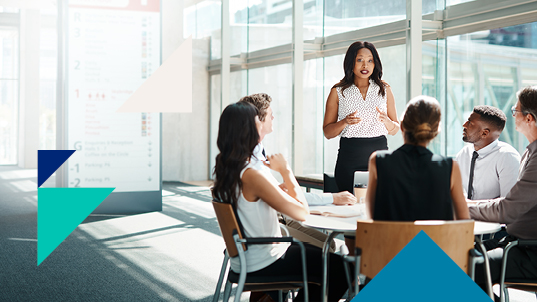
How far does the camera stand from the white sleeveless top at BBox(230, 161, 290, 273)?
240 cm

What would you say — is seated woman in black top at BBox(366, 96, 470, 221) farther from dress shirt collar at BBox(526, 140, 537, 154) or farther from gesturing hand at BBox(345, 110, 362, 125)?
gesturing hand at BBox(345, 110, 362, 125)

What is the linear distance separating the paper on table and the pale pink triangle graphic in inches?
199

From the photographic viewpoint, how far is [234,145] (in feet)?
7.82

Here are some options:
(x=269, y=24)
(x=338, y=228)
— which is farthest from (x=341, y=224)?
(x=269, y=24)

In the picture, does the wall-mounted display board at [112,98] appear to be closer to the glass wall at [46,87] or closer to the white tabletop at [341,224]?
the white tabletop at [341,224]

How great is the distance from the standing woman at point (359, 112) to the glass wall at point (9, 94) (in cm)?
1561

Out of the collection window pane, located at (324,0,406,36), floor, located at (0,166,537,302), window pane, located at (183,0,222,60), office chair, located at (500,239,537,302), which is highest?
window pane, located at (183,0,222,60)

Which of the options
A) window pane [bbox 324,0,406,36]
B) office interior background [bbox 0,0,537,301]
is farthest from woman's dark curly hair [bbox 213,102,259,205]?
window pane [bbox 324,0,406,36]

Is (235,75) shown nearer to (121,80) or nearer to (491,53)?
(121,80)

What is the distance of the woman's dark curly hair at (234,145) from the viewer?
2367 millimetres

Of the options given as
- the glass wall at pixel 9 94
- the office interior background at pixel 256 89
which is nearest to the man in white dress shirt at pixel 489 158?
the office interior background at pixel 256 89

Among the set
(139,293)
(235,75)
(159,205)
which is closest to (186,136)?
(235,75)

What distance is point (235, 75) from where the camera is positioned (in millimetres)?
10445

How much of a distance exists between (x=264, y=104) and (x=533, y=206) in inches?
67.1
